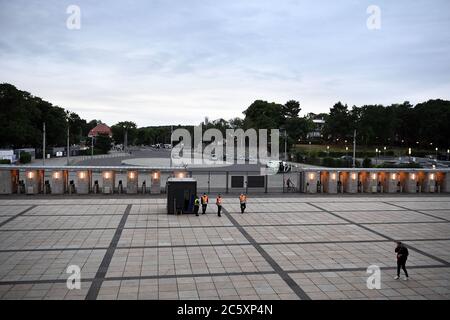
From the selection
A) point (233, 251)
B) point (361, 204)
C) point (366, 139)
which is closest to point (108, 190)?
point (233, 251)

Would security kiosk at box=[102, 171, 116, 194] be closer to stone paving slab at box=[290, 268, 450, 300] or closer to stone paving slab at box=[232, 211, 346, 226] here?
stone paving slab at box=[232, 211, 346, 226]

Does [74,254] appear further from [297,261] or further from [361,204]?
[361,204]

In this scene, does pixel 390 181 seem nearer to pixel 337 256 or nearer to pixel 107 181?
pixel 337 256

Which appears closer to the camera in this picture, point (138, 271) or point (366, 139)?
point (138, 271)

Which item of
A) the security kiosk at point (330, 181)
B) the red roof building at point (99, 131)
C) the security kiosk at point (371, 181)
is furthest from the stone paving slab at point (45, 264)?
the red roof building at point (99, 131)

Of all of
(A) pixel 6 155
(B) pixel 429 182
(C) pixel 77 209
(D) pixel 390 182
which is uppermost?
(A) pixel 6 155

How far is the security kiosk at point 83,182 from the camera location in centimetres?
3156

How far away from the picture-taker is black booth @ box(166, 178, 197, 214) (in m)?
24.2

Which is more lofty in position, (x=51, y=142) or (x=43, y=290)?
(x=51, y=142)

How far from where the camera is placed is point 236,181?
34062mm

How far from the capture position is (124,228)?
66.7 feet

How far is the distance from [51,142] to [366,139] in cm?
7949

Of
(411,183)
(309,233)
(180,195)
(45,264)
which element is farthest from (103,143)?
(45,264)

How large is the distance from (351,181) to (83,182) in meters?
24.4
